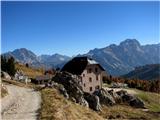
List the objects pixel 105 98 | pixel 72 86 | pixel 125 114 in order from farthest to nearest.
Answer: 1. pixel 105 98
2. pixel 125 114
3. pixel 72 86

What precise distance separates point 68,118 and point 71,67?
75973 millimetres

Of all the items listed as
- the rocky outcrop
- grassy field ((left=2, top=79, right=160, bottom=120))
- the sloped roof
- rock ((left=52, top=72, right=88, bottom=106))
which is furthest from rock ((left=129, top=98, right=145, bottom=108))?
rock ((left=52, top=72, right=88, bottom=106))

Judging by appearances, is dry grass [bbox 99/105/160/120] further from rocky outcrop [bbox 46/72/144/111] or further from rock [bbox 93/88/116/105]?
rocky outcrop [bbox 46/72/144/111]

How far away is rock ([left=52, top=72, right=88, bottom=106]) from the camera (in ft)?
198

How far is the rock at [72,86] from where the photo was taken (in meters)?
60.3

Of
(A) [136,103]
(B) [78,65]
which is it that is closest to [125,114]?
(A) [136,103]

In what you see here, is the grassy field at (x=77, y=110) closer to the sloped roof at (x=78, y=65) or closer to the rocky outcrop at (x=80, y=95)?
the rocky outcrop at (x=80, y=95)

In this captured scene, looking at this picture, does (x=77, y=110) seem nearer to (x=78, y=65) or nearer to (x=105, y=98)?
(x=105, y=98)

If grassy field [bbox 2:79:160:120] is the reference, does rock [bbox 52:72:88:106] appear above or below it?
above

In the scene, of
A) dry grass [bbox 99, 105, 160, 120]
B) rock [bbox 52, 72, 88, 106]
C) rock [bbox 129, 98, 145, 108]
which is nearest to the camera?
rock [bbox 52, 72, 88, 106]

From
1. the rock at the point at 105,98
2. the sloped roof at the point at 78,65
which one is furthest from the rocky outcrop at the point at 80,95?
the sloped roof at the point at 78,65

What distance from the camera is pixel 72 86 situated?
214 feet

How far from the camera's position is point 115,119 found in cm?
6391

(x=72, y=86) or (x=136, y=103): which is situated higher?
(x=72, y=86)
